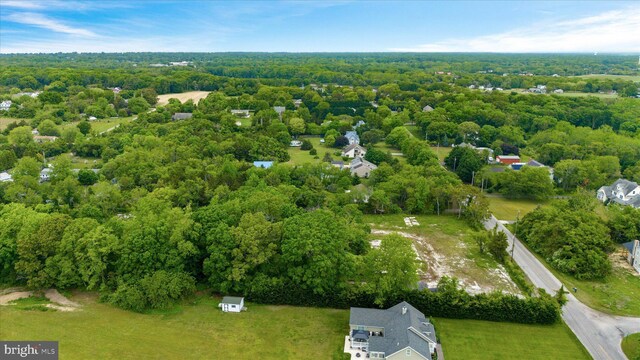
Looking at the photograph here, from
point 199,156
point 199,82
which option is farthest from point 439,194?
point 199,82

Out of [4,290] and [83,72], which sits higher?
[83,72]

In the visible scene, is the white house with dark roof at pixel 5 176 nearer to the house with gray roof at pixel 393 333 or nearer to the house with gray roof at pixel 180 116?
the house with gray roof at pixel 180 116

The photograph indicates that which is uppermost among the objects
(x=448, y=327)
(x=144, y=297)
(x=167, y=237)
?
(x=167, y=237)

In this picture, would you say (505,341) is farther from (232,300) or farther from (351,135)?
(351,135)

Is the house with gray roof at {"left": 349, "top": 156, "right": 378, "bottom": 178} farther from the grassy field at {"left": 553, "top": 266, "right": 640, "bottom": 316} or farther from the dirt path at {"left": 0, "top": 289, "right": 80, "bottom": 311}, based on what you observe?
the dirt path at {"left": 0, "top": 289, "right": 80, "bottom": 311}

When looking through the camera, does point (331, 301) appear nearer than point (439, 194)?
Yes

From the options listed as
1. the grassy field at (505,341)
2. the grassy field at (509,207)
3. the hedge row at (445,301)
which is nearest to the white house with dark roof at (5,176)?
the hedge row at (445,301)

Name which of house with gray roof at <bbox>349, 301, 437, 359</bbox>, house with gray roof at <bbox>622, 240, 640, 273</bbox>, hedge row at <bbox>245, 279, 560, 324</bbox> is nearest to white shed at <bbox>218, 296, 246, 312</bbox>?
hedge row at <bbox>245, 279, 560, 324</bbox>

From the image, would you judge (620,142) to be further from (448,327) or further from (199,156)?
(199,156)
